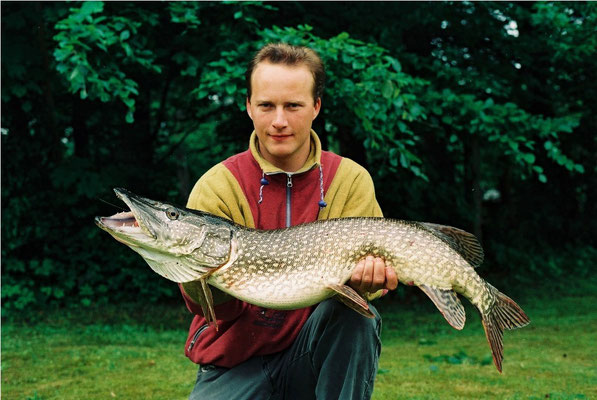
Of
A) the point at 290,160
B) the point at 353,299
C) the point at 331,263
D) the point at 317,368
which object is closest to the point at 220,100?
the point at 290,160

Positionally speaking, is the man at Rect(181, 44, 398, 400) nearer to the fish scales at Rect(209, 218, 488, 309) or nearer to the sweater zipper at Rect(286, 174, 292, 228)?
the sweater zipper at Rect(286, 174, 292, 228)

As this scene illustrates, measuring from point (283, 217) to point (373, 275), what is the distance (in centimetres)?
61

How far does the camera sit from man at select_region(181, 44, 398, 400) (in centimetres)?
274

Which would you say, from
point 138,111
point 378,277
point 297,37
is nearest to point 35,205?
point 138,111

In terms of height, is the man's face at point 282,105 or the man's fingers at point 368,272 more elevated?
the man's face at point 282,105

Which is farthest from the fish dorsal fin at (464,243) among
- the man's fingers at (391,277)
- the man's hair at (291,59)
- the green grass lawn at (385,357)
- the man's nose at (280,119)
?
the green grass lawn at (385,357)

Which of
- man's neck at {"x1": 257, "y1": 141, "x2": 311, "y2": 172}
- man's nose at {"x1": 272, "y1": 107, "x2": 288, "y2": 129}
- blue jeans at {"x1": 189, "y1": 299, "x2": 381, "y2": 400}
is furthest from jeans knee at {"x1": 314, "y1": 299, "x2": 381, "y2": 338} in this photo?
man's nose at {"x1": 272, "y1": 107, "x2": 288, "y2": 129}

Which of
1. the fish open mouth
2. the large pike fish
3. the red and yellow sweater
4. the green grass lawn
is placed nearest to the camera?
the fish open mouth

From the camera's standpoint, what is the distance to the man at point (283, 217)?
2.74 m

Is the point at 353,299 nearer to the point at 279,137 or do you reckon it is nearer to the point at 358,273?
the point at 358,273

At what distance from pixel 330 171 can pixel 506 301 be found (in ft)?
3.28

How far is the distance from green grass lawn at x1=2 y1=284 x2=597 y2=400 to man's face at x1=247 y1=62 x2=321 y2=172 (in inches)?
82.3

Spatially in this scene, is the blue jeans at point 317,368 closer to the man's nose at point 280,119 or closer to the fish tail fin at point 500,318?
the fish tail fin at point 500,318

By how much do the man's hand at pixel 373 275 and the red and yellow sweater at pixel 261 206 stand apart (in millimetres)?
507
